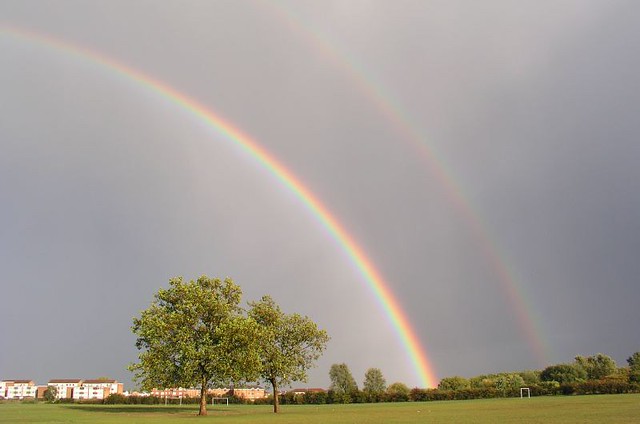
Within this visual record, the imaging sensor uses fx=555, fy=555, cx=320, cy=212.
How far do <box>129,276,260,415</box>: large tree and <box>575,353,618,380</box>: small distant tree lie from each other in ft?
419

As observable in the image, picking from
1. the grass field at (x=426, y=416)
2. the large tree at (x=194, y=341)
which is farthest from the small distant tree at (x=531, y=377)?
the large tree at (x=194, y=341)

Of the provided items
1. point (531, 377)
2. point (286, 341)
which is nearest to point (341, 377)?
point (531, 377)

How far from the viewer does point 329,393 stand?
101938mm

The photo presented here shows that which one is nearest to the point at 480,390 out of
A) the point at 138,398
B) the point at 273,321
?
the point at 273,321

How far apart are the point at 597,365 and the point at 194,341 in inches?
5337

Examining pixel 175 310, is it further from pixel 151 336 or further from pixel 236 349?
pixel 236 349

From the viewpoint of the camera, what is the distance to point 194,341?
59562 millimetres

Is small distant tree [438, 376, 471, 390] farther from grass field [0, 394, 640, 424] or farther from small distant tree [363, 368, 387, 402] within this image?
grass field [0, 394, 640, 424]

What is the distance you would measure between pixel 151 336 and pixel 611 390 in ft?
260

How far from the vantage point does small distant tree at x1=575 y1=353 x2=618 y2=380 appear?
153 metres

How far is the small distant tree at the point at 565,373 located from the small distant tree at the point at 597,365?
9.91ft

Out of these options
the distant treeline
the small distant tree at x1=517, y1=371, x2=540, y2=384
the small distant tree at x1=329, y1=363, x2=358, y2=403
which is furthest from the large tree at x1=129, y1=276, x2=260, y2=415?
the small distant tree at x1=517, y1=371, x2=540, y2=384

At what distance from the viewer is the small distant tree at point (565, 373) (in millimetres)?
149400

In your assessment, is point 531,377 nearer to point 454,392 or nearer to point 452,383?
point 452,383
